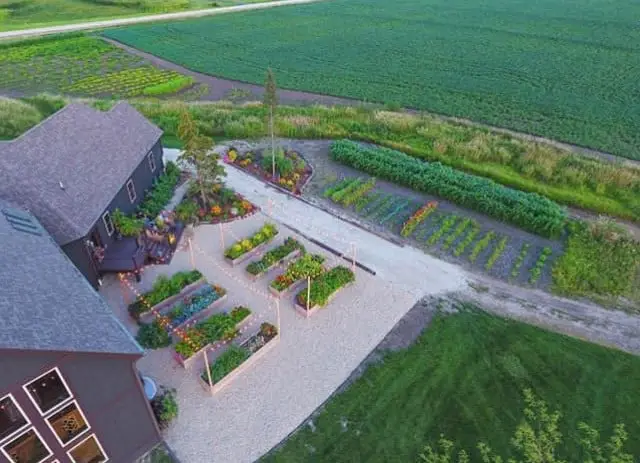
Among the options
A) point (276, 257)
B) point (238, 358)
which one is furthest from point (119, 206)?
point (238, 358)

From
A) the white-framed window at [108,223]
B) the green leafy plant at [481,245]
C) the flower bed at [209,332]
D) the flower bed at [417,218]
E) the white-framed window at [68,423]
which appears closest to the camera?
the white-framed window at [68,423]

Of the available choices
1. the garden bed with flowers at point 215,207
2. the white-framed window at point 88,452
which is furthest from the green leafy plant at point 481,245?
the white-framed window at point 88,452

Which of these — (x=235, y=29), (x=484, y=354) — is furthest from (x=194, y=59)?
(x=484, y=354)

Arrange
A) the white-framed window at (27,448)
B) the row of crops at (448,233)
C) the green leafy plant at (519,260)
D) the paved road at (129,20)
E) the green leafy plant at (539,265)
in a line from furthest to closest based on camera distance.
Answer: the paved road at (129,20) → the row of crops at (448,233) → the green leafy plant at (519,260) → the green leafy plant at (539,265) → the white-framed window at (27,448)

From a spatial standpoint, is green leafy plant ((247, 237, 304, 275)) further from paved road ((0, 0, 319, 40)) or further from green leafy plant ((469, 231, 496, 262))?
paved road ((0, 0, 319, 40))

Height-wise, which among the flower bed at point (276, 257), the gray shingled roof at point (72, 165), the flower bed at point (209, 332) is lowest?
the flower bed at point (209, 332)

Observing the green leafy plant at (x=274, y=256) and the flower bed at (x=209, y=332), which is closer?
the flower bed at (x=209, y=332)

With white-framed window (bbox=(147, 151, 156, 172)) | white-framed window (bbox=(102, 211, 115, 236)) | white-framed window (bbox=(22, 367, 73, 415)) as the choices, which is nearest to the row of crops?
white-framed window (bbox=(147, 151, 156, 172))

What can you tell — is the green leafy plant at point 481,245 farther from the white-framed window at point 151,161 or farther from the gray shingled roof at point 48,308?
the white-framed window at point 151,161
